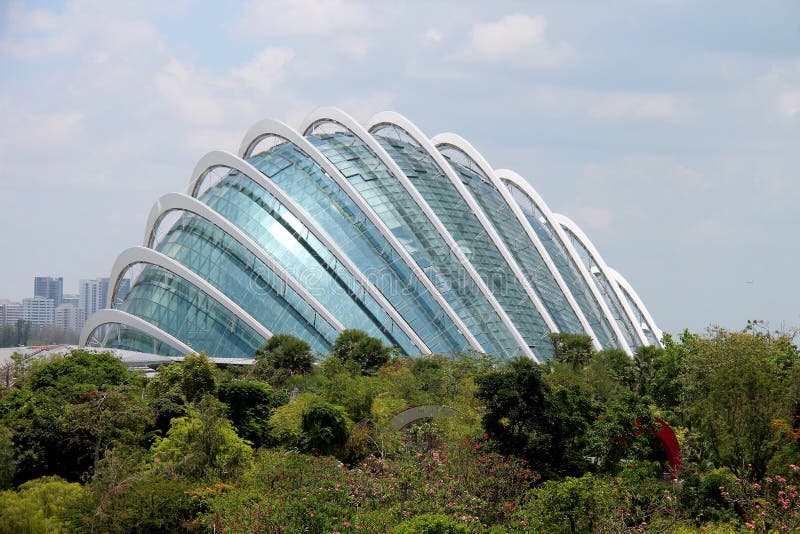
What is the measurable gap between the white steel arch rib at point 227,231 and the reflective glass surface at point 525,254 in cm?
1255

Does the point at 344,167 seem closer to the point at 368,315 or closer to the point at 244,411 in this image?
the point at 368,315

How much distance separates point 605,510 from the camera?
19422mm

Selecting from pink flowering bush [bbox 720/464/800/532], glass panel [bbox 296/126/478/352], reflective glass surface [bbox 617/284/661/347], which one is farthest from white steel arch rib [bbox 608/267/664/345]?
pink flowering bush [bbox 720/464/800/532]

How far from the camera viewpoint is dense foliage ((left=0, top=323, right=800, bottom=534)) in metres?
20.7

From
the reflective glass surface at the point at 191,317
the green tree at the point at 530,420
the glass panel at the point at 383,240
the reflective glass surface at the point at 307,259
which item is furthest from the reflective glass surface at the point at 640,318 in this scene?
the green tree at the point at 530,420

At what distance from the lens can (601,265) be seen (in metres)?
57.4

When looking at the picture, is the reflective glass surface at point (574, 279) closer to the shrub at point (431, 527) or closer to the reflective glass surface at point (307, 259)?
the reflective glass surface at point (307, 259)

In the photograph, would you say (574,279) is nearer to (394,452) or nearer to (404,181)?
(404,181)

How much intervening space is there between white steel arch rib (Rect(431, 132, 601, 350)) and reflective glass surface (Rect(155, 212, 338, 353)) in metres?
12.1

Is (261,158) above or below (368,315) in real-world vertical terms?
above

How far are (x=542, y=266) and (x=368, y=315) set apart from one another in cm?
1235

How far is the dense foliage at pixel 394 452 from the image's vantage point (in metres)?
20.7

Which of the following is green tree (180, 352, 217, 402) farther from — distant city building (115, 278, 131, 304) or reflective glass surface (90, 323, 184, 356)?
distant city building (115, 278, 131, 304)

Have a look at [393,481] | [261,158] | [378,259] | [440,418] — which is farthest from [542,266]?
[393,481]
